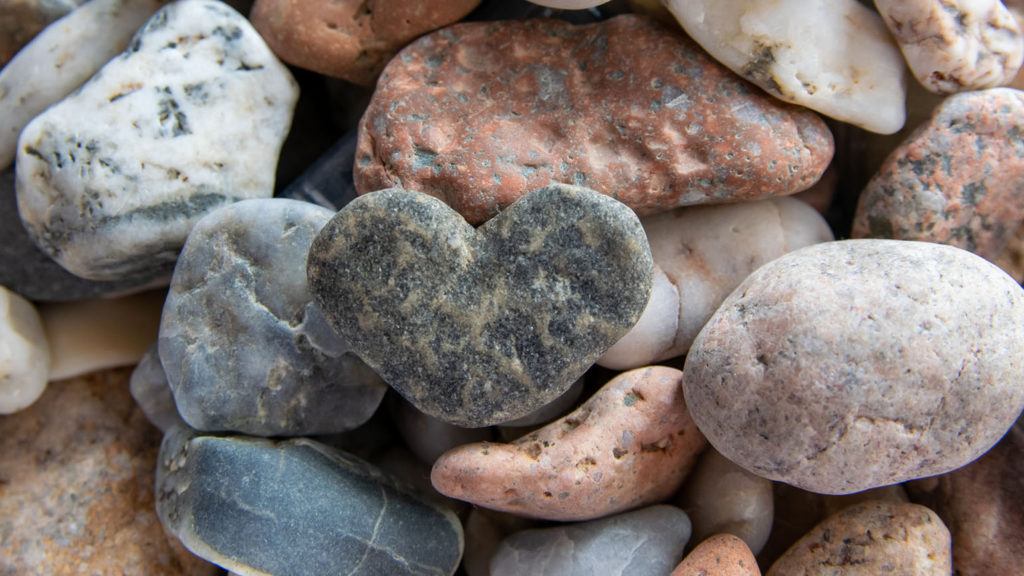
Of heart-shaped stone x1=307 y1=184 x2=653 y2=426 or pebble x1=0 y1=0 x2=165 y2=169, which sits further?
pebble x1=0 y1=0 x2=165 y2=169

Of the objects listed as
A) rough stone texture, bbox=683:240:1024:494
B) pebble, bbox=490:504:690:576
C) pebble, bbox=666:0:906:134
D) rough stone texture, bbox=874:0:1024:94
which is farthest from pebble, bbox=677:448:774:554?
rough stone texture, bbox=874:0:1024:94

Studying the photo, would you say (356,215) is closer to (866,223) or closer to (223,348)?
(223,348)

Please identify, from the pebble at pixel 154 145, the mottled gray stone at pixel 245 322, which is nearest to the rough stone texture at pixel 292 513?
the mottled gray stone at pixel 245 322

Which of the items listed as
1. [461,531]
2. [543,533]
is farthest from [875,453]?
[461,531]

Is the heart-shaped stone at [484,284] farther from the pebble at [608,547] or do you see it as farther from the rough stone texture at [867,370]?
the pebble at [608,547]

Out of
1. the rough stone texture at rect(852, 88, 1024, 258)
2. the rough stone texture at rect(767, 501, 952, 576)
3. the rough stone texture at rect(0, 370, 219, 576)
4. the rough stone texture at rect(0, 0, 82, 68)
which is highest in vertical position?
the rough stone texture at rect(0, 0, 82, 68)

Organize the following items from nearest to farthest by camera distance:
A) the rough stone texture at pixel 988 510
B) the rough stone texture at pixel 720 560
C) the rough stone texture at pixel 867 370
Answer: the rough stone texture at pixel 867 370 → the rough stone texture at pixel 720 560 → the rough stone texture at pixel 988 510

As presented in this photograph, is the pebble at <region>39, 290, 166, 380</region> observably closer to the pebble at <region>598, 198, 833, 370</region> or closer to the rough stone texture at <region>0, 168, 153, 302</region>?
the rough stone texture at <region>0, 168, 153, 302</region>

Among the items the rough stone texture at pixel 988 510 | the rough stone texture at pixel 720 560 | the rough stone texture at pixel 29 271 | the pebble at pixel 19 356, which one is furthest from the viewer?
the rough stone texture at pixel 29 271
